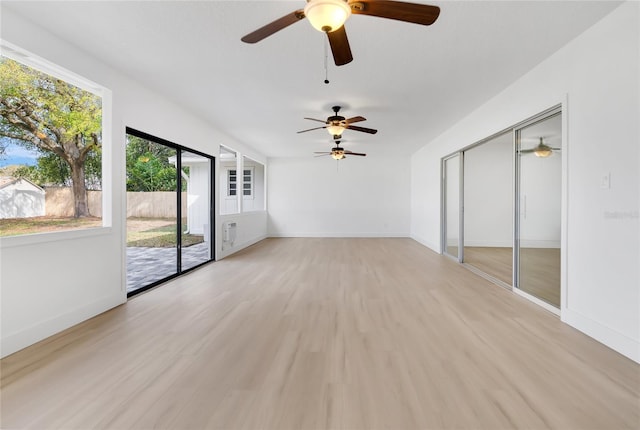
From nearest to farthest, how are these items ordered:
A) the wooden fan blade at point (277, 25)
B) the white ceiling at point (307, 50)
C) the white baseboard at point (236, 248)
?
the wooden fan blade at point (277, 25), the white ceiling at point (307, 50), the white baseboard at point (236, 248)

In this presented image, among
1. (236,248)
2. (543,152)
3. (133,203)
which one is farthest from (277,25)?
(236,248)

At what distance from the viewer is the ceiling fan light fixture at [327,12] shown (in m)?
1.54

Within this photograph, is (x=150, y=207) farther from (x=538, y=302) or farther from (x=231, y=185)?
(x=538, y=302)

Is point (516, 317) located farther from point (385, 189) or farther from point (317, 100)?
point (385, 189)

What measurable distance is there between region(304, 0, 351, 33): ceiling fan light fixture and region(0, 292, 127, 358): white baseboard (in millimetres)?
3095

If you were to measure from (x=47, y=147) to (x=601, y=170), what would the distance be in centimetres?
480

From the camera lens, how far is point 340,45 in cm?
197

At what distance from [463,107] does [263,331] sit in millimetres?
4254

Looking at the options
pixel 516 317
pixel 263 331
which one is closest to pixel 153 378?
pixel 263 331

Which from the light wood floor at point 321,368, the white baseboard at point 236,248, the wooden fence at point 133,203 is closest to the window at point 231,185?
the white baseboard at point 236,248

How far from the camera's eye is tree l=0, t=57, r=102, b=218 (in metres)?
2.35

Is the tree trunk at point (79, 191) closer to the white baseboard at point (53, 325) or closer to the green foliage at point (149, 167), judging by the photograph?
the green foliage at point (149, 167)

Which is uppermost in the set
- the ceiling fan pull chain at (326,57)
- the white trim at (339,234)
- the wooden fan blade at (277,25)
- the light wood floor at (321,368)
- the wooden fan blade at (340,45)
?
the ceiling fan pull chain at (326,57)

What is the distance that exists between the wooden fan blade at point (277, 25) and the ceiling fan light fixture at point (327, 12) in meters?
0.14
